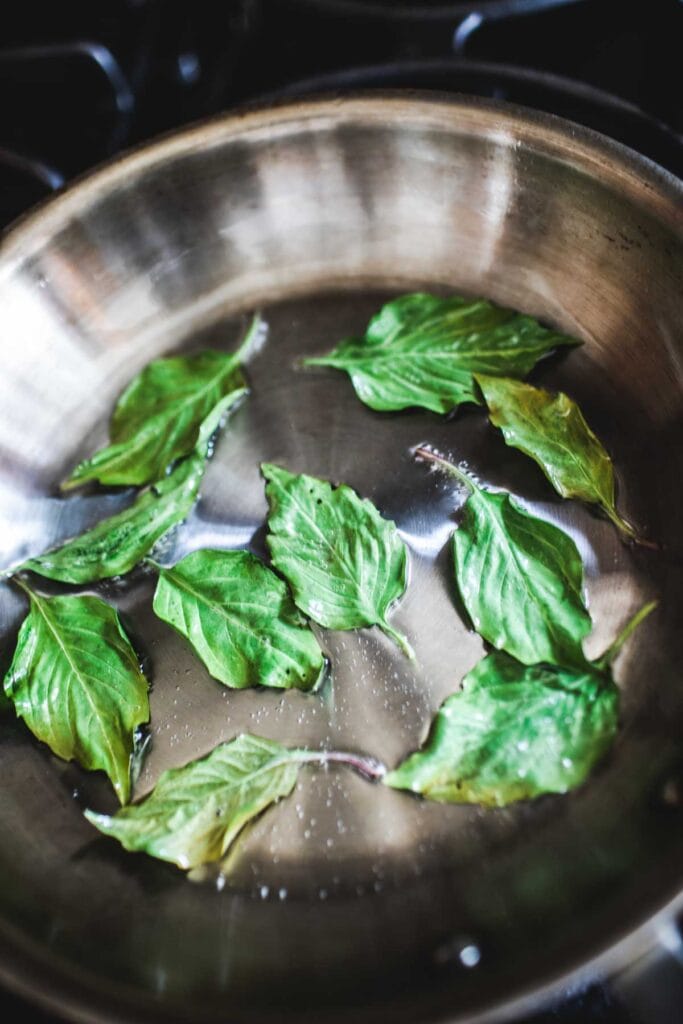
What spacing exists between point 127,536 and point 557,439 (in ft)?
1.05

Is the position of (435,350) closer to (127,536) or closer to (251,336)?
(251,336)

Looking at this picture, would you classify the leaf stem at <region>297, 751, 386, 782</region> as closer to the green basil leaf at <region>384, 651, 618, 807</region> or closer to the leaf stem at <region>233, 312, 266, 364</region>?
the green basil leaf at <region>384, 651, 618, 807</region>

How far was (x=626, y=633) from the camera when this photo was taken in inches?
23.4

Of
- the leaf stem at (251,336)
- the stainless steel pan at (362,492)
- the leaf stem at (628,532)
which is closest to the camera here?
the stainless steel pan at (362,492)

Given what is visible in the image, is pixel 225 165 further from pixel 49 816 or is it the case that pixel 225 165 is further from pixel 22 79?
pixel 49 816

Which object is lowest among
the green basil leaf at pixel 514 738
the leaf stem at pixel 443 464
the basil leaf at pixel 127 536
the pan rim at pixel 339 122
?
the green basil leaf at pixel 514 738

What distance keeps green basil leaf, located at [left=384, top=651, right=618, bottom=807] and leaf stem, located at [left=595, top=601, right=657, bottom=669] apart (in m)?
0.02

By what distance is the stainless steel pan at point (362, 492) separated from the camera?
1.70 feet

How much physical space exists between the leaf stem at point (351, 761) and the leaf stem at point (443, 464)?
20cm

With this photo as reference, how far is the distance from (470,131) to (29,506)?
455 millimetres

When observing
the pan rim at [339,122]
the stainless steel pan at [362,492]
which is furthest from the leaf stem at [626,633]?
the pan rim at [339,122]

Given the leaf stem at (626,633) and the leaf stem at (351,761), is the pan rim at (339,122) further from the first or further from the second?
the leaf stem at (351,761)

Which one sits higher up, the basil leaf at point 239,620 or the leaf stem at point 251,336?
the leaf stem at point 251,336

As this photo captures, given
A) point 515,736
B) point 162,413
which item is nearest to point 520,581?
point 515,736
